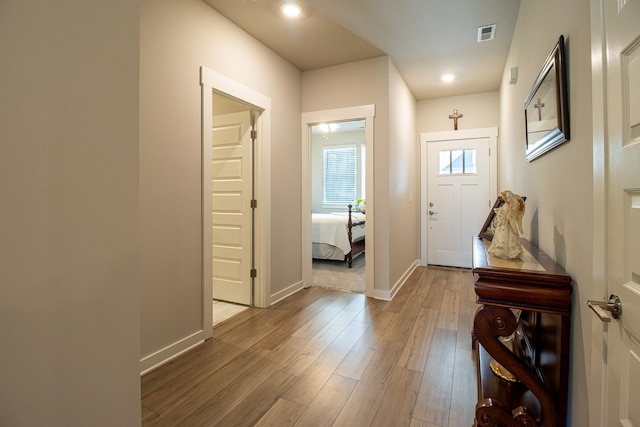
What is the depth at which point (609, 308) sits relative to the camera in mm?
762

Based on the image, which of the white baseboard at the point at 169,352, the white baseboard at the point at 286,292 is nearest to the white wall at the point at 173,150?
the white baseboard at the point at 169,352

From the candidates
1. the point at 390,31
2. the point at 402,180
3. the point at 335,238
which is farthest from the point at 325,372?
the point at 335,238

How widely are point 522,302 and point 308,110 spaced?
3.15m

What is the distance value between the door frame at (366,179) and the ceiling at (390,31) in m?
0.58

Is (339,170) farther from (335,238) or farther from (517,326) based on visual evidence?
(517,326)

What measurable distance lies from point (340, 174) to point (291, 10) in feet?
16.9

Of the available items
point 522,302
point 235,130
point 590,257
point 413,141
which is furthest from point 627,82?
point 413,141

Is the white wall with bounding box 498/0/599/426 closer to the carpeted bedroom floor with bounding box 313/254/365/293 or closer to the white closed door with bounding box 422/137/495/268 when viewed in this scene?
the carpeted bedroom floor with bounding box 313/254/365/293

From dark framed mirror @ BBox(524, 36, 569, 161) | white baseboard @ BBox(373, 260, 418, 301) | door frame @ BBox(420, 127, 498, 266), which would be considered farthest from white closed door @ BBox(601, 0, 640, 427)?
door frame @ BBox(420, 127, 498, 266)

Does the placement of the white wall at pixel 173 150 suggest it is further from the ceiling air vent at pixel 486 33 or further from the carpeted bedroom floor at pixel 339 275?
the ceiling air vent at pixel 486 33

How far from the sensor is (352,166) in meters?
7.41

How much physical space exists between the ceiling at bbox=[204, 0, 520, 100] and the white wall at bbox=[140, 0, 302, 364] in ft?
1.13

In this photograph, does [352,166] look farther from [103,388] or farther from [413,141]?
[103,388]

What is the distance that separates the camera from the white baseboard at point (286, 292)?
10.6 feet
